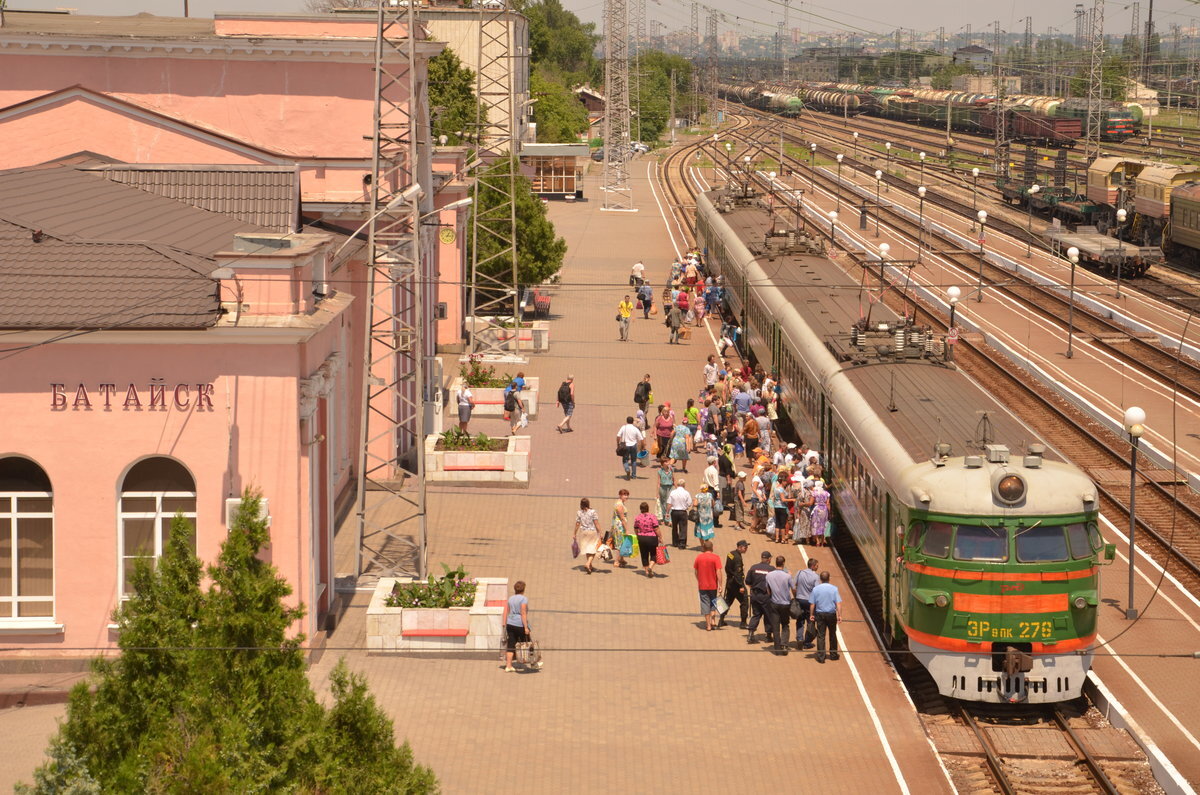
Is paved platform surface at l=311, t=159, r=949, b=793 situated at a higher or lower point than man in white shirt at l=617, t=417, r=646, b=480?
lower

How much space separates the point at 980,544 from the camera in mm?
17484

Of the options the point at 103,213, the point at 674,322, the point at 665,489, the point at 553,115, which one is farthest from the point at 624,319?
the point at 553,115

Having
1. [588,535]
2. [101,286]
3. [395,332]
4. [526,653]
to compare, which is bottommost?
[526,653]

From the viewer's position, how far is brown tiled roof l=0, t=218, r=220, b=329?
19.2 m

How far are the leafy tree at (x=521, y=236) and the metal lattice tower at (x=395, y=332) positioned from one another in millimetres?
7934

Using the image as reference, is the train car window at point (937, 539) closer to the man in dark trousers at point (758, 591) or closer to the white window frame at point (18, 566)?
the man in dark trousers at point (758, 591)

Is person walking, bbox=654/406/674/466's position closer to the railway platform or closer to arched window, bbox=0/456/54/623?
the railway platform

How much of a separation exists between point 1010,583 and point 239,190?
13.1 meters

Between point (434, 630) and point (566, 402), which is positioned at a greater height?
point (566, 402)

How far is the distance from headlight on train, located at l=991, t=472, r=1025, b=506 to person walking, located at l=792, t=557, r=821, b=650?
11.0ft

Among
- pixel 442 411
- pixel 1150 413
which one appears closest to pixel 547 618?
pixel 442 411

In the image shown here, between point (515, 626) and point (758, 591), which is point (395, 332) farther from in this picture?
point (758, 591)

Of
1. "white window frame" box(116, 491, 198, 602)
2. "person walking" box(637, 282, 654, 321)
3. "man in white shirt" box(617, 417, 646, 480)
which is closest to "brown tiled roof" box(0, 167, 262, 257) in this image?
"white window frame" box(116, 491, 198, 602)

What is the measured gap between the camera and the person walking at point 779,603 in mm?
20062
